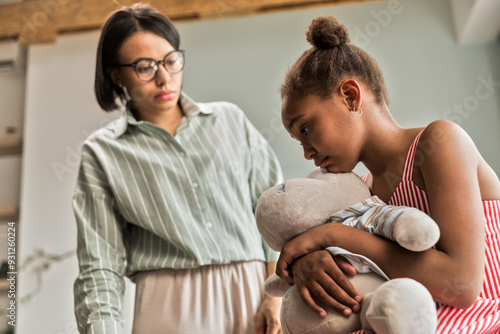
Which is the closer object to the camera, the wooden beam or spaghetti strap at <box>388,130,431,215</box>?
spaghetti strap at <box>388,130,431,215</box>

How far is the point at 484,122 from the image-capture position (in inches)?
81.0

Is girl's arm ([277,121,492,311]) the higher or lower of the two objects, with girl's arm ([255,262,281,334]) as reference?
higher

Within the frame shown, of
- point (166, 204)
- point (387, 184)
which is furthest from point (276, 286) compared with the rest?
point (166, 204)

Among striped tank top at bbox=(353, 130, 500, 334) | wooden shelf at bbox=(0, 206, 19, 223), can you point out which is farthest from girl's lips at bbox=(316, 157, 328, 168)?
wooden shelf at bbox=(0, 206, 19, 223)

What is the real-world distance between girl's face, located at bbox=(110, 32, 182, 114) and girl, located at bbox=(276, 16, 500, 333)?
20.3 inches

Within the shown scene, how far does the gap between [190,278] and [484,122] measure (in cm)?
142

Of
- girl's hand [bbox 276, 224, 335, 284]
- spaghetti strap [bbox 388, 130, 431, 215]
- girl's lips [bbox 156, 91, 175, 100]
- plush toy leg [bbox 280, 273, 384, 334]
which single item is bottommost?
plush toy leg [bbox 280, 273, 384, 334]

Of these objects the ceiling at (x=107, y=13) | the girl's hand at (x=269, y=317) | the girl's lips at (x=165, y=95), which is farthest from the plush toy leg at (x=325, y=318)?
the ceiling at (x=107, y=13)

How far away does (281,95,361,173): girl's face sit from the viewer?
76 cm

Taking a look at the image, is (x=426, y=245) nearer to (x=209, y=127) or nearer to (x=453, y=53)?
(x=209, y=127)

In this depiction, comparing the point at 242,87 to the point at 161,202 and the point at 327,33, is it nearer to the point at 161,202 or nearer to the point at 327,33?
the point at 161,202

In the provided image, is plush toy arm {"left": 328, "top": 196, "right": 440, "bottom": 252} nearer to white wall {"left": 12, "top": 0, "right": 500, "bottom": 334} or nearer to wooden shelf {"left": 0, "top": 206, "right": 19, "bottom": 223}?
white wall {"left": 12, "top": 0, "right": 500, "bottom": 334}

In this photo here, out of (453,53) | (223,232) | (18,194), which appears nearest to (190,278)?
(223,232)

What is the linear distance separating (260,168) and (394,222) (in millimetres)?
687
